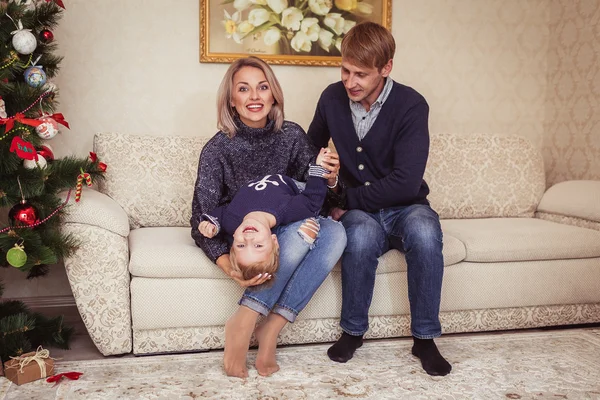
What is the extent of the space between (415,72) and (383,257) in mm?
1369

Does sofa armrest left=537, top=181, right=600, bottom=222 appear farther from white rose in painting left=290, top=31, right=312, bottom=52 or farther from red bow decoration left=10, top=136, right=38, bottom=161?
red bow decoration left=10, top=136, right=38, bottom=161

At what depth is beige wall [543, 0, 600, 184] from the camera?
310 cm

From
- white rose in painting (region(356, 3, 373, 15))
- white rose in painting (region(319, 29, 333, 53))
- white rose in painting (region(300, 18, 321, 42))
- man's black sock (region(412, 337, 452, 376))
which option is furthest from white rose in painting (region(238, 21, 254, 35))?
man's black sock (region(412, 337, 452, 376))

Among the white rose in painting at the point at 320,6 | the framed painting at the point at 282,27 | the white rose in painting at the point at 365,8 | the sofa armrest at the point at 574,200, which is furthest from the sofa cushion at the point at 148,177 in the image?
the sofa armrest at the point at 574,200

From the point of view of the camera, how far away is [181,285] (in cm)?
214

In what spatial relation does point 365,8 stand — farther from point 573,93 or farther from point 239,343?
point 239,343

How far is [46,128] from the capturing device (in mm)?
2008

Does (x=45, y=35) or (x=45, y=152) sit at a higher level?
(x=45, y=35)

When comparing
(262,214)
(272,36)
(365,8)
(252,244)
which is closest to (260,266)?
(252,244)

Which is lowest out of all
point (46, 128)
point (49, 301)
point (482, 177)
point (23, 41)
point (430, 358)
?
point (49, 301)

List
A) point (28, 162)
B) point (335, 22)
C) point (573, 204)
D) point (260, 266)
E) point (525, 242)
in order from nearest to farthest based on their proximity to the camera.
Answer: point (260, 266) < point (28, 162) < point (525, 242) < point (573, 204) < point (335, 22)

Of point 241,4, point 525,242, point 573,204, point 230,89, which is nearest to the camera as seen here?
point 230,89

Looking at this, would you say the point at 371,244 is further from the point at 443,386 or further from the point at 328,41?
the point at 328,41

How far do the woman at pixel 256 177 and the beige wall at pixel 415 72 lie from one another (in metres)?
0.79
